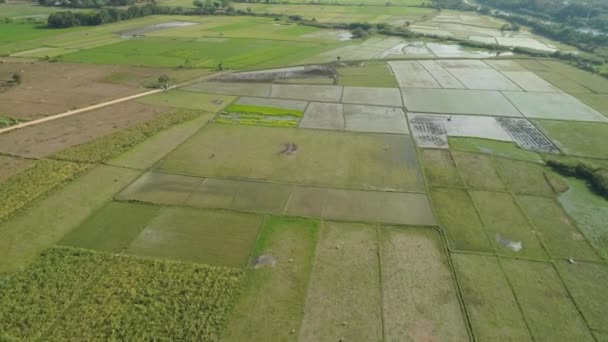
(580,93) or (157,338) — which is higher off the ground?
(580,93)

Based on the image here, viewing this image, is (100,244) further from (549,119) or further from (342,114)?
(549,119)

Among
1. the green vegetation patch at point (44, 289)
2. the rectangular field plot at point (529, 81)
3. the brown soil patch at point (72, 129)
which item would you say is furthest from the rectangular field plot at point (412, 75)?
the green vegetation patch at point (44, 289)

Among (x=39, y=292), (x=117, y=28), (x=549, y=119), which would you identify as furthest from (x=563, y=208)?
(x=117, y=28)

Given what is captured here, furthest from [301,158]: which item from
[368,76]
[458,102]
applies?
[368,76]

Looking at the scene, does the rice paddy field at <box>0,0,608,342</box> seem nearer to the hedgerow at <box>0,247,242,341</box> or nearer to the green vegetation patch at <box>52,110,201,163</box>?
the hedgerow at <box>0,247,242,341</box>

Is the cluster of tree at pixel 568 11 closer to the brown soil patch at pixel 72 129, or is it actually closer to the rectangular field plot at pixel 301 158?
the rectangular field plot at pixel 301 158

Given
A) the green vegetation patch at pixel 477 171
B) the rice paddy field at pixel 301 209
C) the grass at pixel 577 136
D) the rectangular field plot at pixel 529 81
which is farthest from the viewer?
the rectangular field plot at pixel 529 81

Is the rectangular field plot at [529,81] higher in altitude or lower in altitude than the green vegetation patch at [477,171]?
higher
